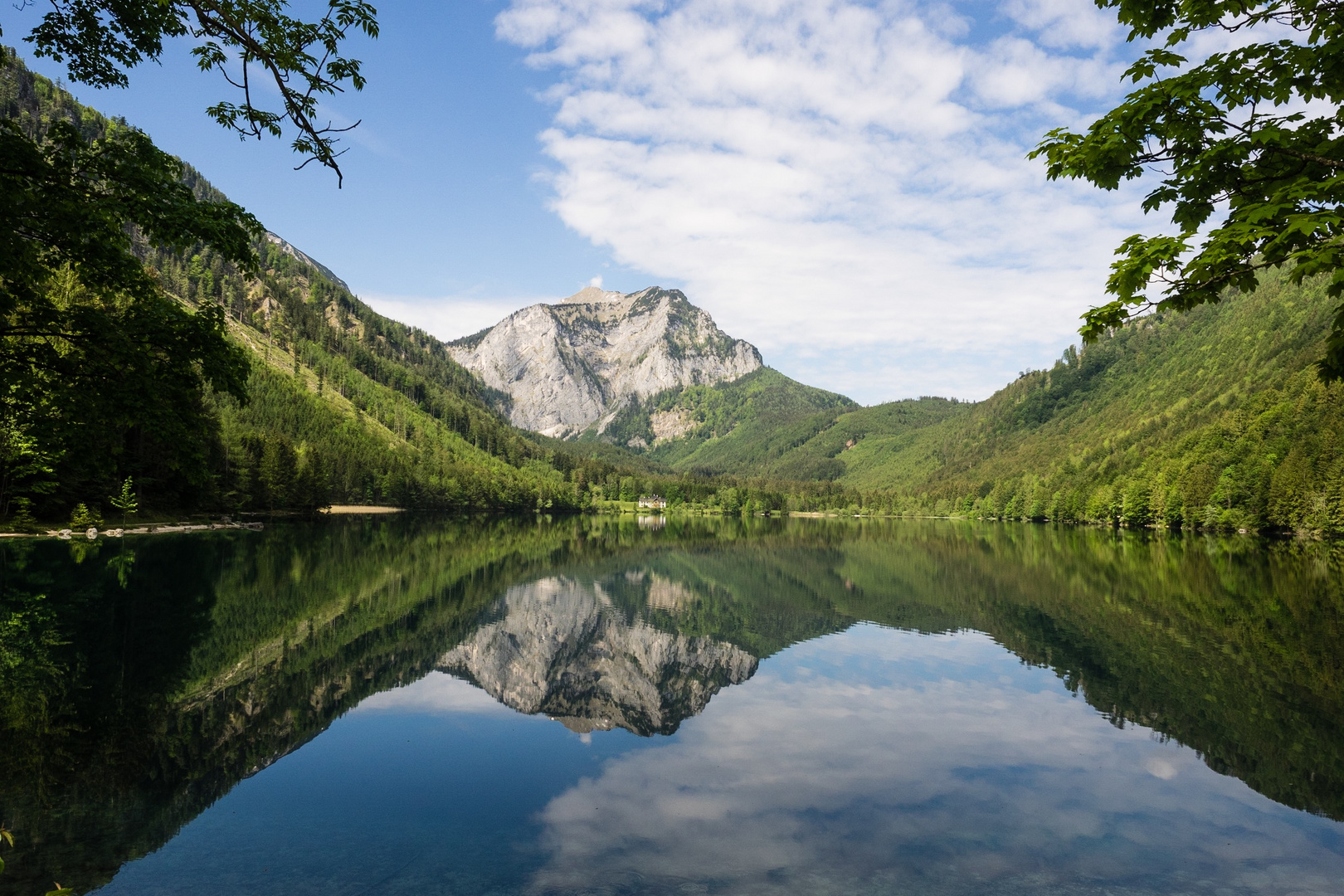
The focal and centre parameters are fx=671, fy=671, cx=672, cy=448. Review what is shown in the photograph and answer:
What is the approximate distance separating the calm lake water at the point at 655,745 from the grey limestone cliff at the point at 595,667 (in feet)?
0.69

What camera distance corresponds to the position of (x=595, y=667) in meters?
28.9

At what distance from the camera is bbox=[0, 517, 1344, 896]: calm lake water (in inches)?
452

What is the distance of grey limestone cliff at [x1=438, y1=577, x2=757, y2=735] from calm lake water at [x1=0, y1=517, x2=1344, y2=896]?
0.21 meters

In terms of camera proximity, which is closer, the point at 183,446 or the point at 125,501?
the point at 183,446

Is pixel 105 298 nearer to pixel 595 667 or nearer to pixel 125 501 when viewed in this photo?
pixel 595 667

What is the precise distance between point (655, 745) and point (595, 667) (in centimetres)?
1074

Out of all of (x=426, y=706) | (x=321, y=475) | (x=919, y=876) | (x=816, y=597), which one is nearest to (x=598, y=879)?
(x=919, y=876)

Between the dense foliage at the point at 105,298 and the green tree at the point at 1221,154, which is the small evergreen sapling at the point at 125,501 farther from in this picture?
the green tree at the point at 1221,154

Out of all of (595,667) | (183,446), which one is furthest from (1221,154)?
(595,667)

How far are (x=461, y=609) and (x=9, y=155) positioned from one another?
3250cm

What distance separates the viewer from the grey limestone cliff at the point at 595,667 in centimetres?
2214

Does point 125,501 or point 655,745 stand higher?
point 125,501

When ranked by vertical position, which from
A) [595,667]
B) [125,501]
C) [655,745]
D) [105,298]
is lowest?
[595,667]

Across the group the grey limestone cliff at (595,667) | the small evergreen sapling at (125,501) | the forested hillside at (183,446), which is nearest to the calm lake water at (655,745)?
the grey limestone cliff at (595,667)
